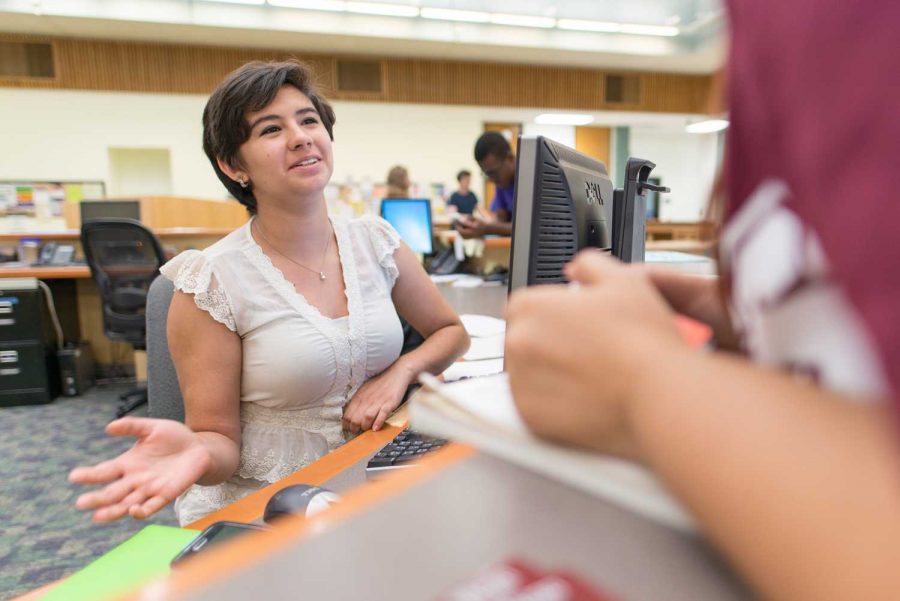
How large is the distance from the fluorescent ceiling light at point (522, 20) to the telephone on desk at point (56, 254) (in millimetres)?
5238

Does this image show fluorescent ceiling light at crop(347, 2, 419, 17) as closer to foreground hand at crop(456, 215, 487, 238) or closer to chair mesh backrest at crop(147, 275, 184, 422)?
foreground hand at crop(456, 215, 487, 238)

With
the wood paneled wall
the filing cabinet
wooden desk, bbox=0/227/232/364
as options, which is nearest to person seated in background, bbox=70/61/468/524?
wooden desk, bbox=0/227/232/364

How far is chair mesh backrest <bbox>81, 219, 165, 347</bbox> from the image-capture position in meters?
3.16

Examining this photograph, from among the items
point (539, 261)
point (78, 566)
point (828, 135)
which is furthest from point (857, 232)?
point (78, 566)

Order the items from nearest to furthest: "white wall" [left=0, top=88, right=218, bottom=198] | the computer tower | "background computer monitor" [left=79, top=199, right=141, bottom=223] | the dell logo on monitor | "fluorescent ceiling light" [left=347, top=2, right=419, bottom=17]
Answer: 1. the dell logo on monitor
2. the computer tower
3. "background computer monitor" [left=79, top=199, right=141, bottom=223]
4. "fluorescent ceiling light" [left=347, top=2, right=419, bottom=17]
5. "white wall" [left=0, top=88, right=218, bottom=198]

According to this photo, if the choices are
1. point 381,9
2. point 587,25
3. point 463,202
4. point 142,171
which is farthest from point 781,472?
point 142,171

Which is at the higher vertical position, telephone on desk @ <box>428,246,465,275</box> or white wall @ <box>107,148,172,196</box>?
white wall @ <box>107,148,172,196</box>

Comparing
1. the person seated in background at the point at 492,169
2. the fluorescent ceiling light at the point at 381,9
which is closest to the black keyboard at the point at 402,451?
the person seated in background at the point at 492,169

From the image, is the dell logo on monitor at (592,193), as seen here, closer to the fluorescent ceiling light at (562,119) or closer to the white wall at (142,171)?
the white wall at (142,171)

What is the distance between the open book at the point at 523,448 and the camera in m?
0.26

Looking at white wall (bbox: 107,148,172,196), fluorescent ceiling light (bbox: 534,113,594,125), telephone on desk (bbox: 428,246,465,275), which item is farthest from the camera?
fluorescent ceiling light (bbox: 534,113,594,125)

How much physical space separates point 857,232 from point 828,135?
0.13 feet

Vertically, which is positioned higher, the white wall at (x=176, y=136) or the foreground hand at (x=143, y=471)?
the white wall at (x=176, y=136)

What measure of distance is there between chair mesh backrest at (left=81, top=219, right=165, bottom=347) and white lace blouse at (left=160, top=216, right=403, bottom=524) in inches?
89.0
